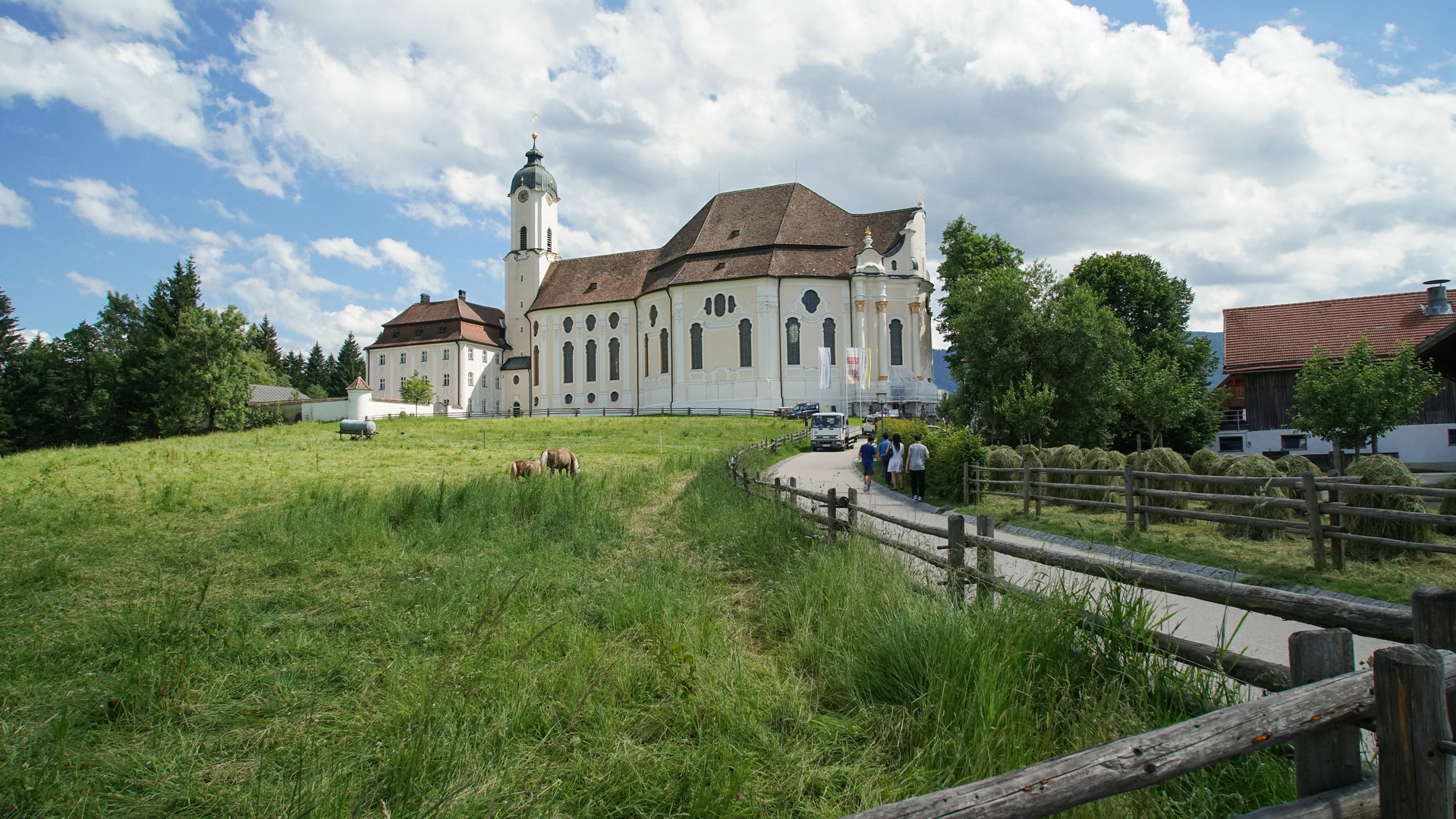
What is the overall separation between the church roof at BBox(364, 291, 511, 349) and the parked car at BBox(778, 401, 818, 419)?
118 ft

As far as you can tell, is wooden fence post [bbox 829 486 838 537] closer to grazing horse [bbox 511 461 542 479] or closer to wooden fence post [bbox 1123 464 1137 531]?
wooden fence post [bbox 1123 464 1137 531]

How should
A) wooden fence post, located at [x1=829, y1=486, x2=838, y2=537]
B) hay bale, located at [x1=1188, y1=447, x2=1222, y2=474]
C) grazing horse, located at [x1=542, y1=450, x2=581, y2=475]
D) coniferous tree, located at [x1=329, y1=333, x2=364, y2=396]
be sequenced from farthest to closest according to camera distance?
1. coniferous tree, located at [x1=329, y1=333, x2=364, y2=396]
2. grazing horse, located at [x1=542, y1=450, x2=581, y2=475]
3. hay bale, located at [x1=1188, y1=447, x2=1222, y2=474]
4. wooden fence post, located at [x1=829, y1=486, x2=838, y2=537]

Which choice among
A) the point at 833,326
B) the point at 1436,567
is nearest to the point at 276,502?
the point at 1436,567

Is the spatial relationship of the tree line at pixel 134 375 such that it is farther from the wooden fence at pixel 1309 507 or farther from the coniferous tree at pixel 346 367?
the wooden fence at pixel 1309 507

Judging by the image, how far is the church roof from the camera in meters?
71.2

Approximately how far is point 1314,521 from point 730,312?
1876 inches

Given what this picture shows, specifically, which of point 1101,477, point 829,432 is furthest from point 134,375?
point 1101,477

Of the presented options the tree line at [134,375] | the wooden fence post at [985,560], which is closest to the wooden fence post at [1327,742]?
the wooden fence post at [985,560]

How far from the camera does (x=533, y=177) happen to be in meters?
68.8

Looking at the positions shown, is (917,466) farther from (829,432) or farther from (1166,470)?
(829,432)

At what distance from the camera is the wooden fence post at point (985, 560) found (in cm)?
456

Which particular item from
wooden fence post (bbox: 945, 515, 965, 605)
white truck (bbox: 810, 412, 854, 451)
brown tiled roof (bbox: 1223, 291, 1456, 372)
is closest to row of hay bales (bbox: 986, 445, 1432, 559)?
wooden fence post (bbox: 945, 515, 965, 605)

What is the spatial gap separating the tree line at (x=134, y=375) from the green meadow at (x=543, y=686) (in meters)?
50.5

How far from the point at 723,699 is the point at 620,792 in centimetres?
88
